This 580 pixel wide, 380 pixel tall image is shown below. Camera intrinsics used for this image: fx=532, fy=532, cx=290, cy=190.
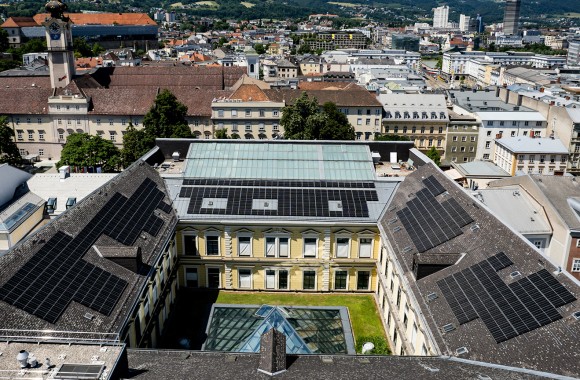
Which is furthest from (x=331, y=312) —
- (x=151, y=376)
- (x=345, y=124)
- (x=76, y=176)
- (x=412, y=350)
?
(x=345, y=124)

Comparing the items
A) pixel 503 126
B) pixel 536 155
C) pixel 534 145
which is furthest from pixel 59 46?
pixel 536 155

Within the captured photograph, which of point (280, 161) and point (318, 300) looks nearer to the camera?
point (318, 300)

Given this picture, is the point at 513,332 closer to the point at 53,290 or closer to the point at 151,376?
the point at 151,376

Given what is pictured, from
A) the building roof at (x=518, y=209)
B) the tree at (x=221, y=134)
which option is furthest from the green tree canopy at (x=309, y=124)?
the building roof at (x=518, y=209)

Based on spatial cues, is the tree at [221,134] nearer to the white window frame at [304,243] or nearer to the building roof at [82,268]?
the white window frame at [304,243]

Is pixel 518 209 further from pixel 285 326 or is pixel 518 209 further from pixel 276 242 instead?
pixel 285 326

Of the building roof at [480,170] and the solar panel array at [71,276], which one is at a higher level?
the solar panel array at [71,276]
